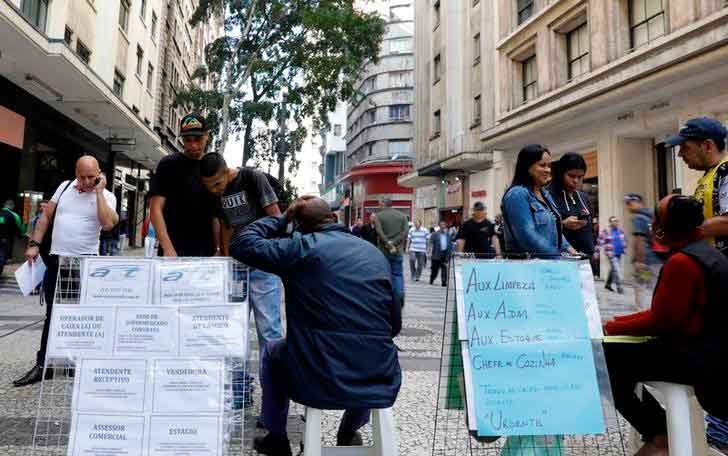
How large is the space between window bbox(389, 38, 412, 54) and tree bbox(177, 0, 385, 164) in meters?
34.7

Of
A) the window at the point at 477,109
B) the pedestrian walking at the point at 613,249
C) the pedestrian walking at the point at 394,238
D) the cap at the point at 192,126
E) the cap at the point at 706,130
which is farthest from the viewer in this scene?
the window at the point at 477,109

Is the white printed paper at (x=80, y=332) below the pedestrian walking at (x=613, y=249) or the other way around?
below

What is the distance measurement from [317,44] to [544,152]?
60.4 ft

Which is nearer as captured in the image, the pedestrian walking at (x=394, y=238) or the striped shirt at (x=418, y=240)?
the pedestrian walking at (x=394, y=238)

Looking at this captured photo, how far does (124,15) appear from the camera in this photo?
1914 centimetres

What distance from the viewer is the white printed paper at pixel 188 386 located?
218 cm

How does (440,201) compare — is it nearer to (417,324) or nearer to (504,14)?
(504,14)

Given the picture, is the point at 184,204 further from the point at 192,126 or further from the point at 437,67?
the point at 437,67

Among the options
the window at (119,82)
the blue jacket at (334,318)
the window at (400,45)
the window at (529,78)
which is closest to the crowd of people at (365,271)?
the blue jacket at (334,318)

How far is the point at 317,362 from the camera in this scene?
6.92 ft

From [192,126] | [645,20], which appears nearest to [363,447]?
[192,126]

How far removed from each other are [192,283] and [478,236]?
302 inches

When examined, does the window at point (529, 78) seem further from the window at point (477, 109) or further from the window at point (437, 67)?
the window at point (437, 67)

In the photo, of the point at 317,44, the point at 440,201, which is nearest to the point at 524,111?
the point at 317,44
